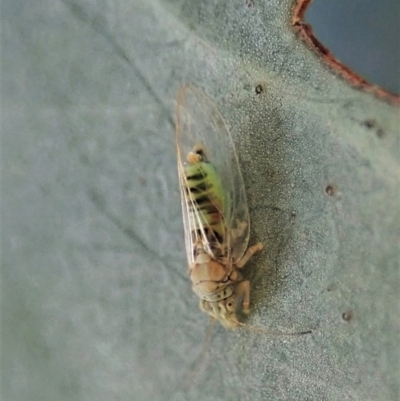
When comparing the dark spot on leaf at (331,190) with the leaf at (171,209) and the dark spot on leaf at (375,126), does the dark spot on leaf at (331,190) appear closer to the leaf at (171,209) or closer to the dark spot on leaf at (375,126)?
the leaf at (171,209)

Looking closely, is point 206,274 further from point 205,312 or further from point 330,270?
point 330,270

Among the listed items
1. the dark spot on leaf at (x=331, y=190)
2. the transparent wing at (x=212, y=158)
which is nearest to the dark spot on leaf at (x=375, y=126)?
the dark spot on leaf at (x=331, y=190)

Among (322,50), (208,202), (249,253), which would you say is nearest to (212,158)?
(208,202)

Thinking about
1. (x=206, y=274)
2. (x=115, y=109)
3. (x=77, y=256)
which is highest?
(x=115, y=109)

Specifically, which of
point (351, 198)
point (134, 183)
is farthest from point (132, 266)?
point (351, 198)

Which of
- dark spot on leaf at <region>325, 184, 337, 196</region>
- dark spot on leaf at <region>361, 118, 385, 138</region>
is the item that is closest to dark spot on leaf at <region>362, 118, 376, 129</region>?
dark spot on leaf at <region>361, 118, 385, 138</region>
